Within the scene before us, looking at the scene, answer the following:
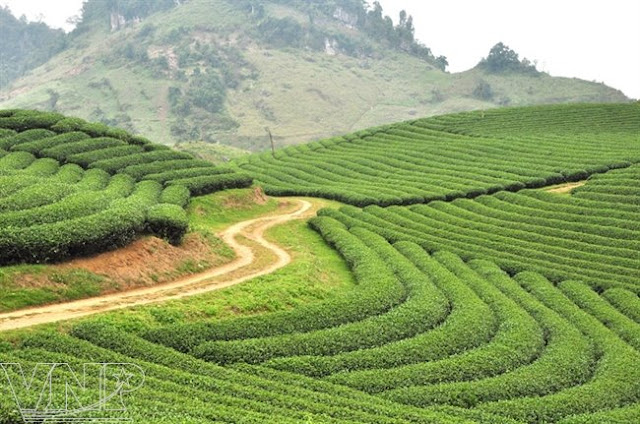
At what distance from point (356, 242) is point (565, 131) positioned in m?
40.4

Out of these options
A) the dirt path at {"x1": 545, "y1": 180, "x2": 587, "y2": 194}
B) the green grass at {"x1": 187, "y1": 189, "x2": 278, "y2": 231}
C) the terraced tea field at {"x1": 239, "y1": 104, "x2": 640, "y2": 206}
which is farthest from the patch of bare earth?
the dirt path at {"x1": 545, "y1": 180, "x2": 587, "y2": 194}

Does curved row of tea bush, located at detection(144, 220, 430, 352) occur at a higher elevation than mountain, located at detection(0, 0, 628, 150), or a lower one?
lower

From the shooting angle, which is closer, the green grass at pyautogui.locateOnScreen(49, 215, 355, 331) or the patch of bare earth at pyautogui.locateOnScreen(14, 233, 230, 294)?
the green grass at pyautogui.locateOnScreen(49, 215, 355, 331)

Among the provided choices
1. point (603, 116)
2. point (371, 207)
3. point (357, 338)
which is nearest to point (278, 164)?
point (371, 207)

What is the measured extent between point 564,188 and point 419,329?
86.1 feet

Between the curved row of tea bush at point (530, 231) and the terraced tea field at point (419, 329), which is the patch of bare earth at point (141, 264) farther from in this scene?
the curved row of tea bush at point (530, 231)

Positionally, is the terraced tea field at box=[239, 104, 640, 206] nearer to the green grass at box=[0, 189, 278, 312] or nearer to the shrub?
the shrub

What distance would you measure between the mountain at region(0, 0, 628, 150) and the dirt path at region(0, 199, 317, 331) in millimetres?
88949

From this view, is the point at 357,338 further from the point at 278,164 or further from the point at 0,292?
the point at 278,164

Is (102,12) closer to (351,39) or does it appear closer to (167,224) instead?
(351,39)

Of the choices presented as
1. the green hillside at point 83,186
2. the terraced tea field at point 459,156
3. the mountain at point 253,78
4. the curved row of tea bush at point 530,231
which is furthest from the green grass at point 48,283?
the mountain at point 253,78

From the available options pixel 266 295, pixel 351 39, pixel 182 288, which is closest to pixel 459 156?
pixel 266 295

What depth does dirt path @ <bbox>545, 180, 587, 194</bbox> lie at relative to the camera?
141 ft

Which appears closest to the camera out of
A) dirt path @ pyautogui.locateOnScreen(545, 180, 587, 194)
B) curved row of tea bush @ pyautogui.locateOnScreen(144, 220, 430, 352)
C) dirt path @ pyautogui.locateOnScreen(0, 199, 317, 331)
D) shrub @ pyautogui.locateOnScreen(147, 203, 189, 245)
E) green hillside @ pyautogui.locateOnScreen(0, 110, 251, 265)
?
dirt path @ pyautogui.locateOnScreen(0, 199, 317, 331)
